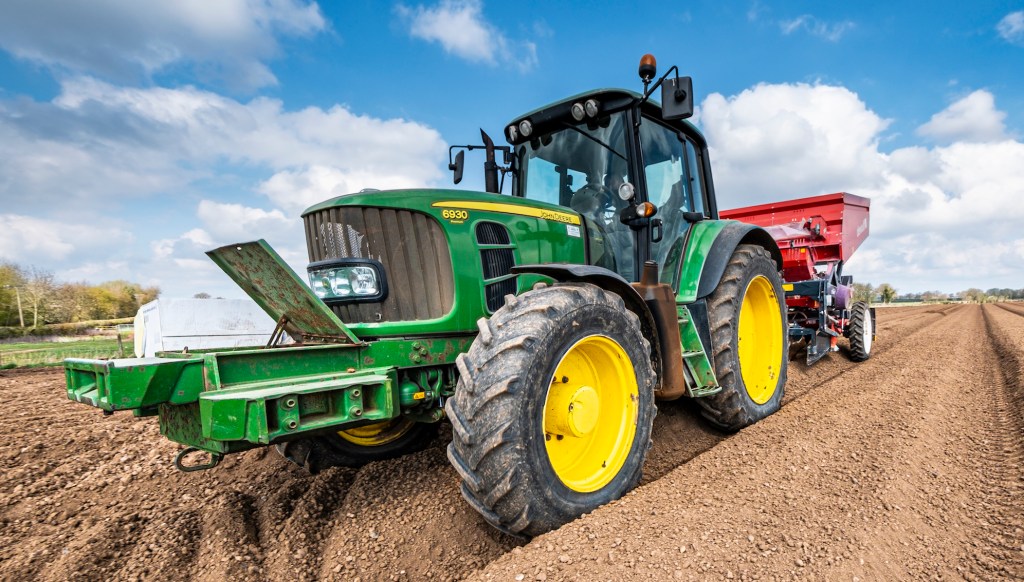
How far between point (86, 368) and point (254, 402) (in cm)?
104

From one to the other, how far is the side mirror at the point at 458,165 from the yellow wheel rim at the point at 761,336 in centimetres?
276

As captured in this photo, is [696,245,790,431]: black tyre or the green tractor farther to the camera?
[696,245,790,431]: black tyre

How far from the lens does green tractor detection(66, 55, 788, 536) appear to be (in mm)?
2469

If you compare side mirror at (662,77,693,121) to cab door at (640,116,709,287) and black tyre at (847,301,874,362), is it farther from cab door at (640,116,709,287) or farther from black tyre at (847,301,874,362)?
black tyre at (847,301,874,362)

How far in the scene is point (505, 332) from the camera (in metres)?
2.62

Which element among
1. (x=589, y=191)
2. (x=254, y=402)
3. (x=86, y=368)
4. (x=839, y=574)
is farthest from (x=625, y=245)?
(x=86, y=368)

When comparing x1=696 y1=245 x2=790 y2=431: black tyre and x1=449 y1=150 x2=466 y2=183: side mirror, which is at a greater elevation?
x1=449 y1=150 x2=466 y2=183: side mirror

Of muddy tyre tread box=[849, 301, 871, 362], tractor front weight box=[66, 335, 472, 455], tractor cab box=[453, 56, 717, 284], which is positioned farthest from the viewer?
muddy tyre tread box=[849, 301, 871, 362]

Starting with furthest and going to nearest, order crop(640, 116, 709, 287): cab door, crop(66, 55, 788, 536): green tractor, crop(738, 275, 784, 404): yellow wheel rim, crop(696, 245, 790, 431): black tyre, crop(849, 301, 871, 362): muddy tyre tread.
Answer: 1. crop(849, 301, 871, 362): muddy tyre tread
2. crop(738, 275, 784, 404): yellow wheel rim
3. crop(640, 116, 709, 287): cab door
4. crop(696, 245, 790, 431): black tyre
5. crop(66, 55, 788, 536): green tractor

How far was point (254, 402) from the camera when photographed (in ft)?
7.43

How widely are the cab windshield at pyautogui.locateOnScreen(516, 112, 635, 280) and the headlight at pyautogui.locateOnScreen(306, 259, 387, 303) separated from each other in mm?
1621

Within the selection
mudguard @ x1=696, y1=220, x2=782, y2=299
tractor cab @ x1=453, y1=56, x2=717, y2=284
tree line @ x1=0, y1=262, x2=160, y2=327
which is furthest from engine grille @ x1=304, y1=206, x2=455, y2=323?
tree line @ x1=0, y1=262, x2=160, y2=327

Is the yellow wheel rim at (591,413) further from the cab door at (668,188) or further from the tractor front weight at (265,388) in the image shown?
the cab door at (668,188)

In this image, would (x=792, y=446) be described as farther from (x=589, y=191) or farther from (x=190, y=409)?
(x=190, y=409)
